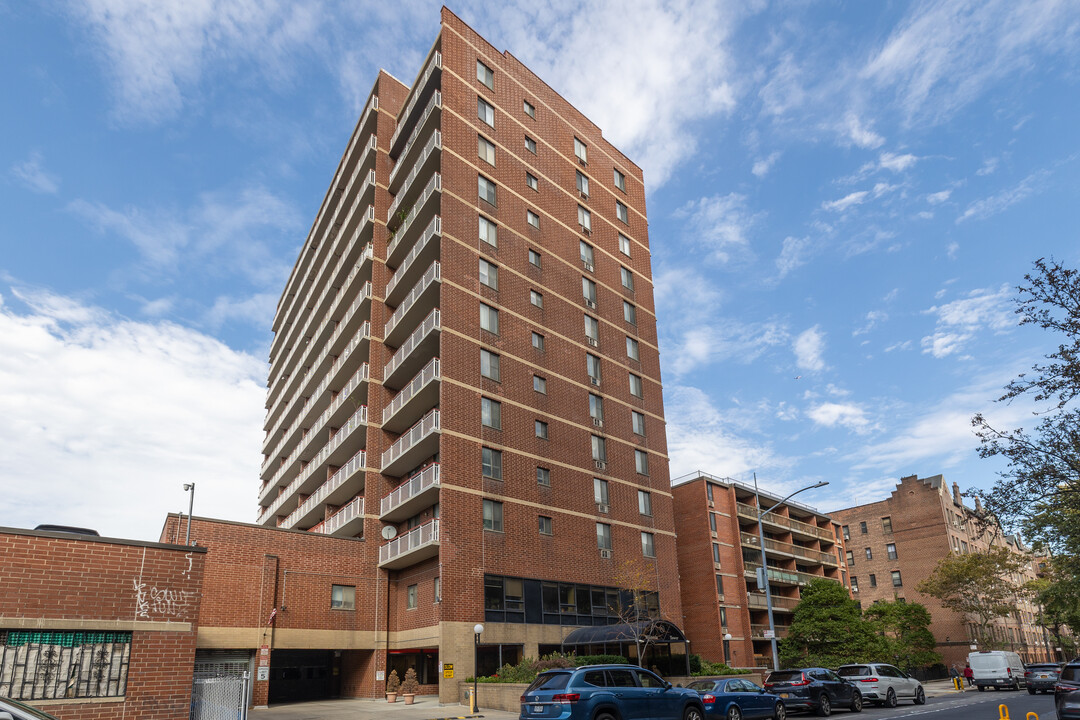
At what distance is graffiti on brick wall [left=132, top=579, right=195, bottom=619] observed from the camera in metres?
16.9

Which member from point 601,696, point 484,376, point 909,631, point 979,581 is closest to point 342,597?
point 484,376

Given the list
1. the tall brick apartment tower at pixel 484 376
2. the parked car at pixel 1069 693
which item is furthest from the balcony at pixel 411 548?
the parked car at pixel 1069 693

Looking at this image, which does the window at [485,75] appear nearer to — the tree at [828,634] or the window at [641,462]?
the window at [641,462]

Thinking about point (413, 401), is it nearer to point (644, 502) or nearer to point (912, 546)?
point (644, 502)

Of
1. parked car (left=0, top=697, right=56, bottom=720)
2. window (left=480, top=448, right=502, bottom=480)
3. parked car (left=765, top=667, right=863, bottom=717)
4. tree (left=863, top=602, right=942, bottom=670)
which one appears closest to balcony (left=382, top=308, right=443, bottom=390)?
window (left=480, top=448, right=502, bottom=480)

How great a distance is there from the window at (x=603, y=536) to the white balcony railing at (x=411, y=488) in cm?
1037

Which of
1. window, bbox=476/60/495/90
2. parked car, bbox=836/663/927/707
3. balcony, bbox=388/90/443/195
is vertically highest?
window, bbox=476/60/495/90

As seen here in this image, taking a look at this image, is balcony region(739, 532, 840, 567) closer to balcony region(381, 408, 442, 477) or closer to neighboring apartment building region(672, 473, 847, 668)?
neighboring apartment building region(672, 473, 847, 668)

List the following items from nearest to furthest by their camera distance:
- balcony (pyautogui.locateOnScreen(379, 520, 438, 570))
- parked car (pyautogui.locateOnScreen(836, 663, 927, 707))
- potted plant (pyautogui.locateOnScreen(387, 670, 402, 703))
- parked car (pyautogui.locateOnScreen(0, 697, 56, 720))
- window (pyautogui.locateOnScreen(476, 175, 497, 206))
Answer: parked car (pyautogui.locateOnScreen(0, 697, 56, 720)), parked car (pyautogui.locateOnScreen(836, 663, 927, 707)), potted plant (pyautogui.locateOnScreen(387, 670, 402, 703)), balcony (pyautogui.locateOnScreen(379, 520, 438, 570)), window (pyautogui.locateOnScreen(476, 175, 497, 206))

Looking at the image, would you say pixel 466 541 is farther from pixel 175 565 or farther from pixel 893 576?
pixel 893 576

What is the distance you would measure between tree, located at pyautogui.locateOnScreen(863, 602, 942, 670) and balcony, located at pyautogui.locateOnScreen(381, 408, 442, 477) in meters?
40.8

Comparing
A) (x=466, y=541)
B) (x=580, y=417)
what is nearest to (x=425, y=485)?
(x=466, y=541)

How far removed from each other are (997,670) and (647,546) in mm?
21876

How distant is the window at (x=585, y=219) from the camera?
47.0m
